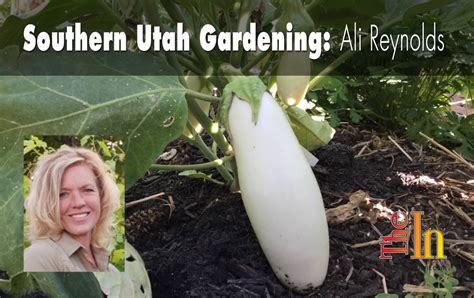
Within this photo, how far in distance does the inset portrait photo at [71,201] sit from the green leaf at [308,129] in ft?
1.20

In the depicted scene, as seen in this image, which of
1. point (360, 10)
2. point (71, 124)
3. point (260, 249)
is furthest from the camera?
point (360, 10)

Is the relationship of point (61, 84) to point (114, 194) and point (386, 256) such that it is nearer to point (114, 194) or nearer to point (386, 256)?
point (114, 194)

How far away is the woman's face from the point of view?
670 mm

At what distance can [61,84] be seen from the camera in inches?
27.9

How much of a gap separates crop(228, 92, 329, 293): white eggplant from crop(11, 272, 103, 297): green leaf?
0.69 feet

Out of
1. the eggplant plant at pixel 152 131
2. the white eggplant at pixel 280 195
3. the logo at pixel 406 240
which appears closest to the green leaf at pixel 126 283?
the eggplant plant at pixel 152 131

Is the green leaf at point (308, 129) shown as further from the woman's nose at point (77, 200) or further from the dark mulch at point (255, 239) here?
the woman's nose at point (77, 200)

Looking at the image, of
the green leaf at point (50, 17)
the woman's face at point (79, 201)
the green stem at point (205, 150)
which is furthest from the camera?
the green stem at point (205, 150)

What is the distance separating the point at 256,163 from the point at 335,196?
0.91ft

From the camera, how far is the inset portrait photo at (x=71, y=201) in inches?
26.5

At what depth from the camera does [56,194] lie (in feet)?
2.20

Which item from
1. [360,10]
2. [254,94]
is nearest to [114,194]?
[254,94]

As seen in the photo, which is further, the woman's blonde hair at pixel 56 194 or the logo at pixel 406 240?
the logo at pixel 406 240

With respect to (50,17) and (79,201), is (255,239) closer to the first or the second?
(79,201)
